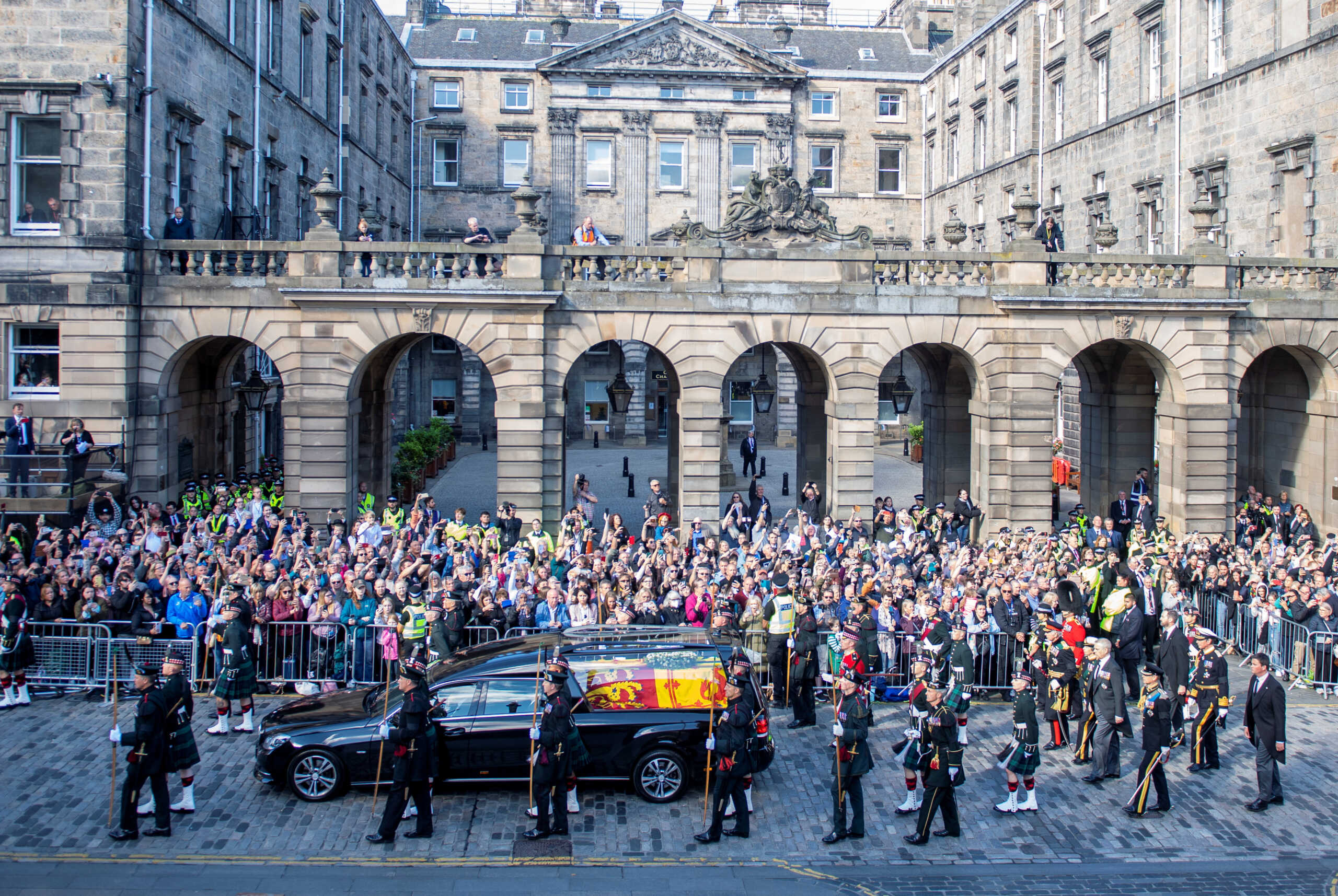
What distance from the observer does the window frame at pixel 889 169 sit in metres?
52.6

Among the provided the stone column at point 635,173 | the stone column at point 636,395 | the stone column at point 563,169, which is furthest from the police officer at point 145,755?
the stone column at point 635,173

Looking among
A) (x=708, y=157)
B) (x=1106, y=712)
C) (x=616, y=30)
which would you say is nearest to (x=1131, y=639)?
(x=1106, y=712)

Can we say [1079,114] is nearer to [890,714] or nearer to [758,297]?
[758,297]

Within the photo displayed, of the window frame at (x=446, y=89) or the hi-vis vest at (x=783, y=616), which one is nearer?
the hi-vis vest at (x=783, y=616)

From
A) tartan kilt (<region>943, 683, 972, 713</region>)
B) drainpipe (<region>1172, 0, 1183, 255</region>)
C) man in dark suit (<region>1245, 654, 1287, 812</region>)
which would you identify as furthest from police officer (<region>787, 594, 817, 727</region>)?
drainpipe (<region>1172, 0, 1183, 255</region>)

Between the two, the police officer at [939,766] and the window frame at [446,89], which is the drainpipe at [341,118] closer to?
the window frame at [446,89]

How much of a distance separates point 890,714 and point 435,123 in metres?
42.2

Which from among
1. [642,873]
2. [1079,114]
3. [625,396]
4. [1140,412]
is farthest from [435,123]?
[642,873]

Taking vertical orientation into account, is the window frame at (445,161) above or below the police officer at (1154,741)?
above

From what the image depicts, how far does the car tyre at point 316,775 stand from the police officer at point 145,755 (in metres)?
1.26

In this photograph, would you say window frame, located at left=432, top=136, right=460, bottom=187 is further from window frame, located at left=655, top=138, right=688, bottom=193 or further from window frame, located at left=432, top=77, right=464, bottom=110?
window frame, located at left=655, top=138, right=688, bottom=193

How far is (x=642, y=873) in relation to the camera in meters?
10.9

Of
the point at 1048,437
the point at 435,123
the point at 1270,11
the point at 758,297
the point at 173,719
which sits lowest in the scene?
the point at 173,719

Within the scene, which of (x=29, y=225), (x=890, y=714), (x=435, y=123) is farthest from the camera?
(x=435, y=123)
